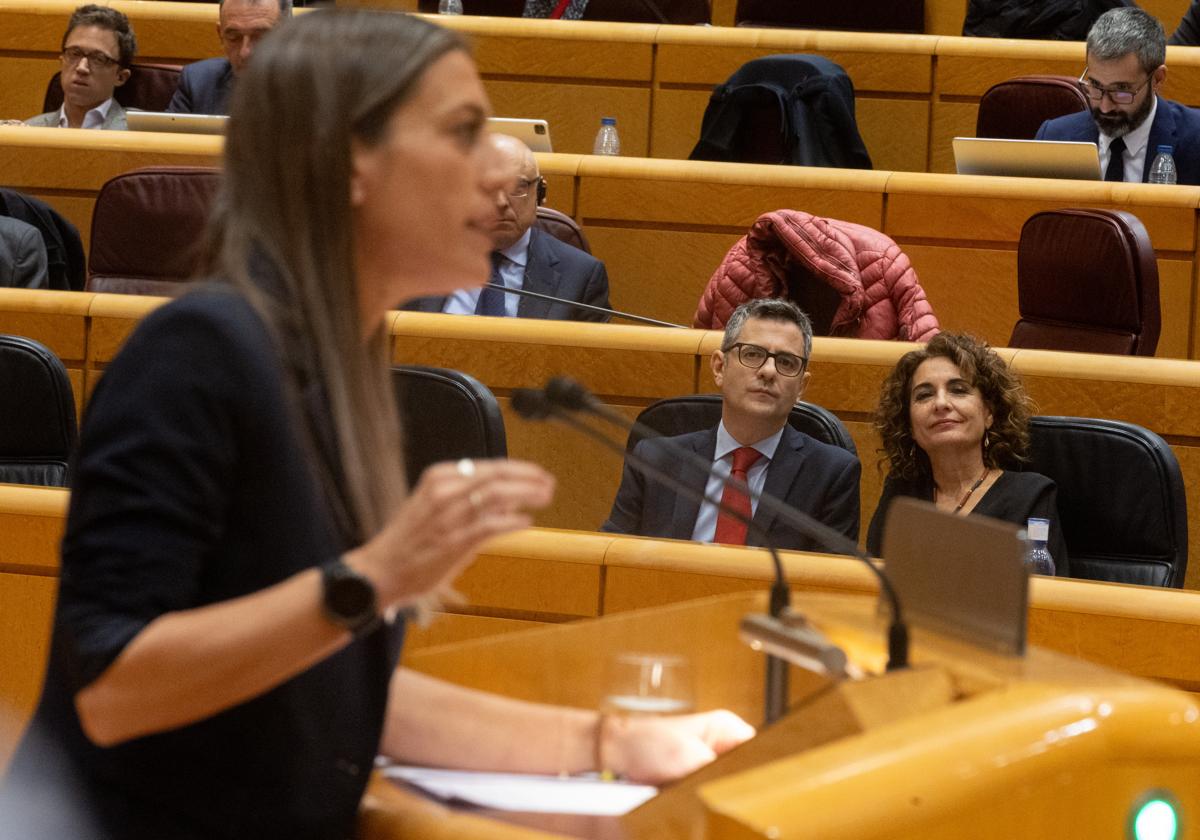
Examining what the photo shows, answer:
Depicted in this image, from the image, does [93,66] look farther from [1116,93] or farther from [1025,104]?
[1116,93]

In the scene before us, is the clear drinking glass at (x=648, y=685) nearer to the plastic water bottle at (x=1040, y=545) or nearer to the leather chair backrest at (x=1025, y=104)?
the plastic water bottle at (x=1040, y=545)

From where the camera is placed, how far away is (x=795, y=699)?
2.88 ft

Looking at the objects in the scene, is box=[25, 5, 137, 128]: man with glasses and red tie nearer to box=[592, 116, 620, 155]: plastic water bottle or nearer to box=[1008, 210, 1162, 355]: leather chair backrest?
box=[592, 116, 620, 155]: plastic water bottle

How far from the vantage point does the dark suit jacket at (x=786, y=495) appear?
240 centimetres

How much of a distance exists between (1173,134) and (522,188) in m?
1.57

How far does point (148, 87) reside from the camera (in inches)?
169

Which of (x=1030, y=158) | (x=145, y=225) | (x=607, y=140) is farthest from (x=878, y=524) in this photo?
(x=607, y=140)

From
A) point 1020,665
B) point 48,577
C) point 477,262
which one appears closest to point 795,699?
point 1020,665

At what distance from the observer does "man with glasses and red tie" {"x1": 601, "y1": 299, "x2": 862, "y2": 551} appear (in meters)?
2.41

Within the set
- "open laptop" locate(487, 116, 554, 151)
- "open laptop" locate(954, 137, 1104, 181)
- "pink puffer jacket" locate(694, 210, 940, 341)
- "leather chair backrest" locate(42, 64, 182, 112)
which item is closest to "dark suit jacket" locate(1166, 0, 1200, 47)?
"open laptop" locate(954, 137, 1104, 181)

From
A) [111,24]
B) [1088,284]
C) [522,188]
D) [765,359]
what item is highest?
[111,24]

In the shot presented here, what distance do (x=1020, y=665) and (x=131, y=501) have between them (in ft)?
1.54

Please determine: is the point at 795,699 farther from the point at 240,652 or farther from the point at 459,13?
the point at 459,13

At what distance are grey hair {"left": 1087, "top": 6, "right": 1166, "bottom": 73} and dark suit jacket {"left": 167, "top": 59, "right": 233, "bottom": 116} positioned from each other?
83.8 inches
